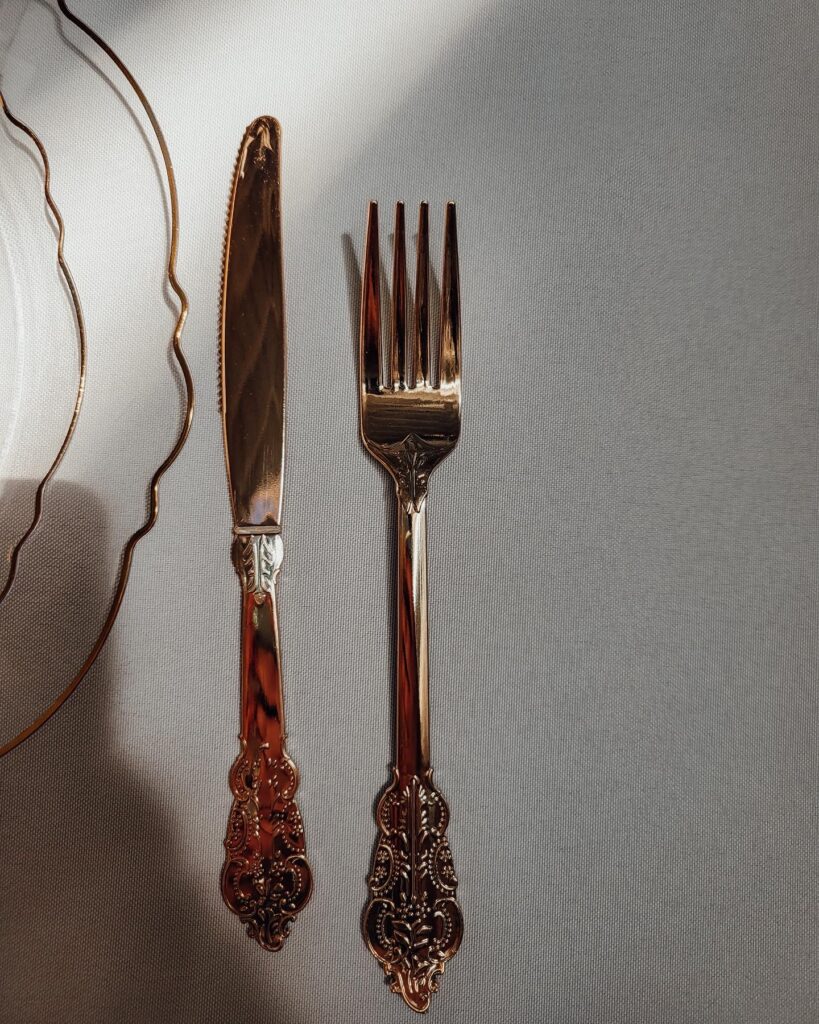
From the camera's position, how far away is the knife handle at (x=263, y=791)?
45 cm

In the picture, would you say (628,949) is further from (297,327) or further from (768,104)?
(768,104)

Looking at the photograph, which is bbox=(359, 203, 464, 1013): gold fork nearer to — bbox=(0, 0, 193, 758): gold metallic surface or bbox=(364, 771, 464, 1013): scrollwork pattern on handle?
bbox=(364, 771, 464, 1013): scrollwork pattern on handle

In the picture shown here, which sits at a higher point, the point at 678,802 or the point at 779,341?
the point at 779,341

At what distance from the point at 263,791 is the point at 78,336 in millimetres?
332

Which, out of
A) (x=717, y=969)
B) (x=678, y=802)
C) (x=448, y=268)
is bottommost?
(x=717, y=969)

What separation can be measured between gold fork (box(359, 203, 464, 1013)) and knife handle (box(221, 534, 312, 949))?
0.18ft

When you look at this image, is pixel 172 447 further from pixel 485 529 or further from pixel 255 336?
pixel 485 529

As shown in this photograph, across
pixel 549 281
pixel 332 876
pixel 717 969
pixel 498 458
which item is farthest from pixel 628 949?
pixel 549 281

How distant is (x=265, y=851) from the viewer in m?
0.45

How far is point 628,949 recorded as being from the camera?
1.55 feet

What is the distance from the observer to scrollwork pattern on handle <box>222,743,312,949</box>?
1.47 ft

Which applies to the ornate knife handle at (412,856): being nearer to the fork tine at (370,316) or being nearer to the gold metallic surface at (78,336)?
the fork tine at (370,316)

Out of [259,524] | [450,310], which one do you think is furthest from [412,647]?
[450,310]

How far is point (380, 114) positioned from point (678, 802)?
0.54 meters
